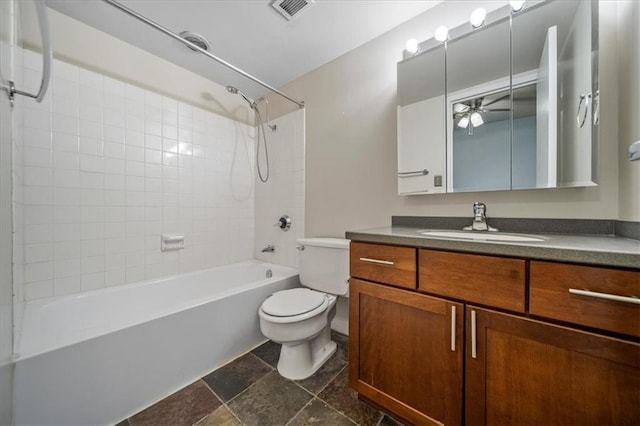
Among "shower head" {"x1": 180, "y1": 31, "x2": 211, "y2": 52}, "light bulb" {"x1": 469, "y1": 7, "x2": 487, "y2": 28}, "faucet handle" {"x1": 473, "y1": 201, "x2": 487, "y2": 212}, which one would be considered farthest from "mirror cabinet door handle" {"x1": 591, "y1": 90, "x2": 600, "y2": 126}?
"shower head" {"x1": 180, "y1": 31, "x2": 211, "y2": 52}

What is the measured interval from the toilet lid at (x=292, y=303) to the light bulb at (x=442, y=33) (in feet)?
5.46

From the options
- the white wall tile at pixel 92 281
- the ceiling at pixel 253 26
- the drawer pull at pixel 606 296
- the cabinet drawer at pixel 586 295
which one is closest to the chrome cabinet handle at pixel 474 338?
the cabinet drawer at pixel 586 295

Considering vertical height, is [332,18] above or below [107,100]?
above

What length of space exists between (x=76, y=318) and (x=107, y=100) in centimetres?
144

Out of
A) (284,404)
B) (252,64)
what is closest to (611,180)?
(284,404)

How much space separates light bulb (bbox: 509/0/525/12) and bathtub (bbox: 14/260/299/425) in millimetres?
2079

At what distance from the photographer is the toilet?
1.27 meters

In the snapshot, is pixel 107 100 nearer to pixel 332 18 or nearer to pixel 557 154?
pixel 332 18

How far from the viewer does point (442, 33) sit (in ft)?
4.11

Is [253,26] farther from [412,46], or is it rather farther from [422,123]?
[422,123]

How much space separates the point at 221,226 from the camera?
7.25 feet

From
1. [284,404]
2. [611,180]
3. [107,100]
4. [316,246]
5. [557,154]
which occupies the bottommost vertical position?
[284,404]

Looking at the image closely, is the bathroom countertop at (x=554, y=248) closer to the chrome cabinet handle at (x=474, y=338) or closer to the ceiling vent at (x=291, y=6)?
the chrome cabinet handle at (x=474, y=338)

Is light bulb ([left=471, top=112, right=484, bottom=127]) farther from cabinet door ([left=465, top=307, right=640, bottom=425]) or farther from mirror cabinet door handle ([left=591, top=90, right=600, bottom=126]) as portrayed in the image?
cabinet door ([left=465, top=307, right=640, bottom=425])
